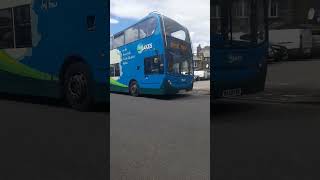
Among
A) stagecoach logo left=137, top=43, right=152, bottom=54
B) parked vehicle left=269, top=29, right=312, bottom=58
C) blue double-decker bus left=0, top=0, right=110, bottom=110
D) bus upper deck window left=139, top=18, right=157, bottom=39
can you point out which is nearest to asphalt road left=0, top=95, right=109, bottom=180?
blue double-decker bus left=0, top=0, right=110, bottom=110

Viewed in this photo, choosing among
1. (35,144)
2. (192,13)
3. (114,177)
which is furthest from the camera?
(35,144)

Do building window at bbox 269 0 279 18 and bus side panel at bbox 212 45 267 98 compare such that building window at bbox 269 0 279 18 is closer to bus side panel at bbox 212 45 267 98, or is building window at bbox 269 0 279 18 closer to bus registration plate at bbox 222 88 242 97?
bus side panel at bbox 212 45 267 98

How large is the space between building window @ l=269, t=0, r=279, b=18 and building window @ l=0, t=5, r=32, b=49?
2180 millimetres

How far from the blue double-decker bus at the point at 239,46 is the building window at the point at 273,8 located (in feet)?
0.11

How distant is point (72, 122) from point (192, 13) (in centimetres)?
154

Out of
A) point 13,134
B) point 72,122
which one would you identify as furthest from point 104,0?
point 13,134

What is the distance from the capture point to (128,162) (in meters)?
3.19

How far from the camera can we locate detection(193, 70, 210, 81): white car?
2844mm

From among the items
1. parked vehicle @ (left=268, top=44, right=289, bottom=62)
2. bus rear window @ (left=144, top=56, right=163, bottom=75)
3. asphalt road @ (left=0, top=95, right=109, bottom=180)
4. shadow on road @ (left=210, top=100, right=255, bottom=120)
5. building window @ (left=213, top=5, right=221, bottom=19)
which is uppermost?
building window @ (left=213, top=5, right=221, bottom=19)

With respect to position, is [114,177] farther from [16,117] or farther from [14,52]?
[14,52]

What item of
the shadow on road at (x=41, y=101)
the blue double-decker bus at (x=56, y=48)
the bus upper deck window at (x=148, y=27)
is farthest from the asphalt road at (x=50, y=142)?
the bus upper deck window at (x=148, y=27)

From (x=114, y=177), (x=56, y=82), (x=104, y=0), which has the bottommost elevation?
(x=114, y=177)

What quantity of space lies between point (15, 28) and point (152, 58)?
193cm

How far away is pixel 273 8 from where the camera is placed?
10.4 ft
